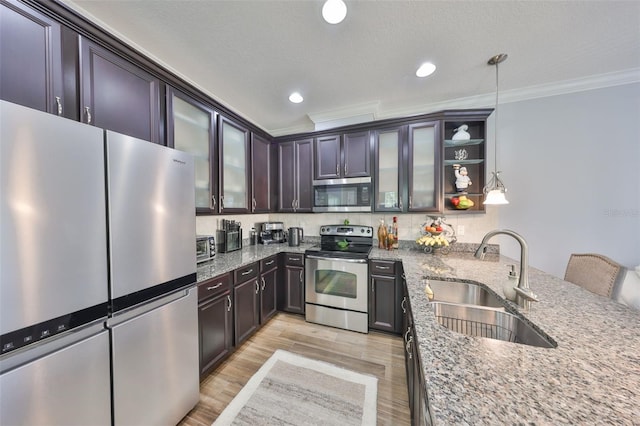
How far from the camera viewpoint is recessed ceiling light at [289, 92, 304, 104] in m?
2.30

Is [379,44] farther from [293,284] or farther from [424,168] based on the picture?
[293,284]

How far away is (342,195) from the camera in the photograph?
8.94 feet

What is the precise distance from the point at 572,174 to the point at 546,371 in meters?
2.62

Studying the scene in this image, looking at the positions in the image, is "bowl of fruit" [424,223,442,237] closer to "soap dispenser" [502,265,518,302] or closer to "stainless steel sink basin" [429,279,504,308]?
"stainless steel sink basin" [429,279,504,308]

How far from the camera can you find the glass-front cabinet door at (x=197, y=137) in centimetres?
169

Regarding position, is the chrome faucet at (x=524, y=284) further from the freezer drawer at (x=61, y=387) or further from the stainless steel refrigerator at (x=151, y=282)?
the freezer drawer at (x=61, y=387)

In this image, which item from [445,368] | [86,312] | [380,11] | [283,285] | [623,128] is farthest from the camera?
[283,285]

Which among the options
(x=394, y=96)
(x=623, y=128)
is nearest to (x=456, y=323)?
(x=394, y=96)

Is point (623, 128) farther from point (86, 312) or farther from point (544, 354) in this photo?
point (86, 312)

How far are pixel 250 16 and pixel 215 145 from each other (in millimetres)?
1130

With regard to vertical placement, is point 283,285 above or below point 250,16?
below

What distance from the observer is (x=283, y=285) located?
2699 millimetres

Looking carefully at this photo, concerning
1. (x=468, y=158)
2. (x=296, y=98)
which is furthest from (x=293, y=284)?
(x=468, y=158)

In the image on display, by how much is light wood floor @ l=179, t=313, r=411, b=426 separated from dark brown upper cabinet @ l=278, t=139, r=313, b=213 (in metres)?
1.53
